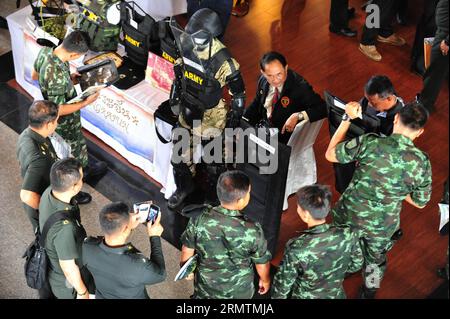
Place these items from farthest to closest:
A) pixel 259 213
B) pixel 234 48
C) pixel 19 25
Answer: pixel 234 48 → pixel 19 25 → pixel 259 213

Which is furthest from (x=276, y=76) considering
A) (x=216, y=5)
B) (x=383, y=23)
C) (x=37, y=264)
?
(x=383, y=23)

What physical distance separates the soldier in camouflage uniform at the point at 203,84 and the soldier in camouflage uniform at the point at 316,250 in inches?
51.2

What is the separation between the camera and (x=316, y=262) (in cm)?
355

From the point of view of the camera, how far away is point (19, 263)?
4926 millimetres

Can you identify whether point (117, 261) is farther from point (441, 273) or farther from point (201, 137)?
point (441, 273)

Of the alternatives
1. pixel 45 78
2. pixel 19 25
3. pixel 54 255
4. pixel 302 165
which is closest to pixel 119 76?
pixel 45 78

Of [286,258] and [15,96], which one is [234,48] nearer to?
[15,96]

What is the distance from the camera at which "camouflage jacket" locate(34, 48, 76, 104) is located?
4852mm

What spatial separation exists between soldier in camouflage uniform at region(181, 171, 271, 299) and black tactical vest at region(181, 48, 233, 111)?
1091mm

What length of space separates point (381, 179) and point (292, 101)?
1.14 metres

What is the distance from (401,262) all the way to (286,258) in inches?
64.5

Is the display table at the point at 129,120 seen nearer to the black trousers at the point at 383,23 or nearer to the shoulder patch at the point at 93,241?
the shoulder patch at the point at 93,241

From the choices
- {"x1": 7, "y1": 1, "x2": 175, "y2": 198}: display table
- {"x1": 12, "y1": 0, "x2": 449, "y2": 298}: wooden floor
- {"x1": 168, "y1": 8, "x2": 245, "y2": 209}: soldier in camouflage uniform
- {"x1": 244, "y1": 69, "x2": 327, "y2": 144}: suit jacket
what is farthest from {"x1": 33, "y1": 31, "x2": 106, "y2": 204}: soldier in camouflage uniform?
{"x1": 12, "y1": 0, "x2": 449, "y2": 298}: wooden floor

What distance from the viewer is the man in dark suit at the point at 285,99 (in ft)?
15.4
